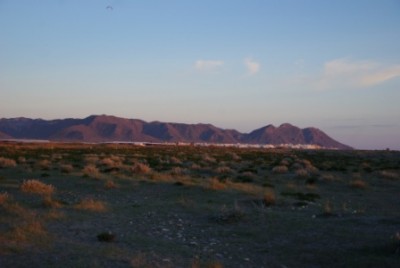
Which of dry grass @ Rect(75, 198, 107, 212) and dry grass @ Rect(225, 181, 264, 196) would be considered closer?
dry grass @ Rect(75, 198, 107, 212)

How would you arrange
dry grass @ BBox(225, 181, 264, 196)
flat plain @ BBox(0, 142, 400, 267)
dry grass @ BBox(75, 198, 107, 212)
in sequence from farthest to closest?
dry grass @ BBox(225, 181, 264, 196)
dry grass @ BBox(75, 198, 107, 212)
flat plain @ BBox(0, 142, 400, 267)

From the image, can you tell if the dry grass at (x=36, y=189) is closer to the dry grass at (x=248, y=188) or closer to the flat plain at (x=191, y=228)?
the flat plain at (x=191, y=228)

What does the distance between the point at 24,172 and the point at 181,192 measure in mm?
14258

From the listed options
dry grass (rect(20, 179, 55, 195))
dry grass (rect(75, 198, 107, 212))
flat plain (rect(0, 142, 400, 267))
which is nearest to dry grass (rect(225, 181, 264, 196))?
flat plain (rect(0, 142, 400, 267))

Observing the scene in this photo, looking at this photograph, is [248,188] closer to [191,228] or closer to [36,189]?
[36,189]

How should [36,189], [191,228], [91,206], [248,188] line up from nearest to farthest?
[191,228]
[91,206]
[36,189]
[248,188]

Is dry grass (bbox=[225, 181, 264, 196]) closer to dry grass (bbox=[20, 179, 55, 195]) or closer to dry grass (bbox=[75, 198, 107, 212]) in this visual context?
dry grass (bbox=[75, 198, 107, 212])

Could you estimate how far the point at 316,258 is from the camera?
475 inches

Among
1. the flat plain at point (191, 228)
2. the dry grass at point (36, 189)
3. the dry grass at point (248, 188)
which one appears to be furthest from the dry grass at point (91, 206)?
the dry grass at point (248, 188)

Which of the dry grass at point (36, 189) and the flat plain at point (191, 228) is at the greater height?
the dry grass at point (36, 189)

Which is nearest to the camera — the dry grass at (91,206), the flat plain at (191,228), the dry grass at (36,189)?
the flat plain at (191,228)

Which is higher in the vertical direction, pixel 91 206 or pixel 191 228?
pixel 91 206

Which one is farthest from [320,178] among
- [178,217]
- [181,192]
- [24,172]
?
[24,172]

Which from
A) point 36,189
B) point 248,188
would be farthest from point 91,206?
point 248,188
